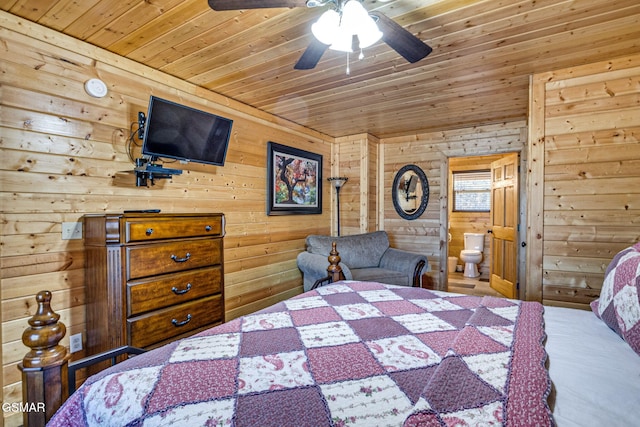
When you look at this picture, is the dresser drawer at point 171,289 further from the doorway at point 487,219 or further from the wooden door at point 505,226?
the wooden door at point 505,226

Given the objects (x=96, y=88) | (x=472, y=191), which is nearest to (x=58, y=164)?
(x=96, y=88)

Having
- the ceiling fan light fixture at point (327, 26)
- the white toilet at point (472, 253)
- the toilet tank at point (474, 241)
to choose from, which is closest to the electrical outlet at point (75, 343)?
the ceiling fan light fixture at point (327, 26)

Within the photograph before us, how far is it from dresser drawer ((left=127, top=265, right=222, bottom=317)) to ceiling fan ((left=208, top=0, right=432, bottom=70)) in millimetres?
1555

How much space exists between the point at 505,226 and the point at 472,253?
134 centimetres

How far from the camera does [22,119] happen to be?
185 centimetres

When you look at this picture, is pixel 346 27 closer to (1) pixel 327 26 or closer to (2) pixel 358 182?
(1) pixel 327 26

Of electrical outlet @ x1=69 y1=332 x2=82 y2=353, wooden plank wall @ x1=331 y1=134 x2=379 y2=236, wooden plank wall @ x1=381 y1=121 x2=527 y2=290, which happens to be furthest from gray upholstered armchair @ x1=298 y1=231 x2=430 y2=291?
electrical outlet @ x1=69 y1=332 x2=82 y2=353

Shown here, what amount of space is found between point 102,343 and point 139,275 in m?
0.47

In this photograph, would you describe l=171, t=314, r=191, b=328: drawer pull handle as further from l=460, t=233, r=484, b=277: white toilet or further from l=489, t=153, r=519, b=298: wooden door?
l=460, t=233, r=484, b=277: white toilet

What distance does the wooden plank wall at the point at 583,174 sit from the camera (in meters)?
2.33

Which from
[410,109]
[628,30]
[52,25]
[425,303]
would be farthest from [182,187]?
[628,30]

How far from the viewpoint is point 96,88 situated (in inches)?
84.7

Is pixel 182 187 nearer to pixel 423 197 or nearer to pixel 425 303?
pixel 425 303

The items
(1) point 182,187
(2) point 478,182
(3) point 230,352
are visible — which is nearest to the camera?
(3) point 230,352
